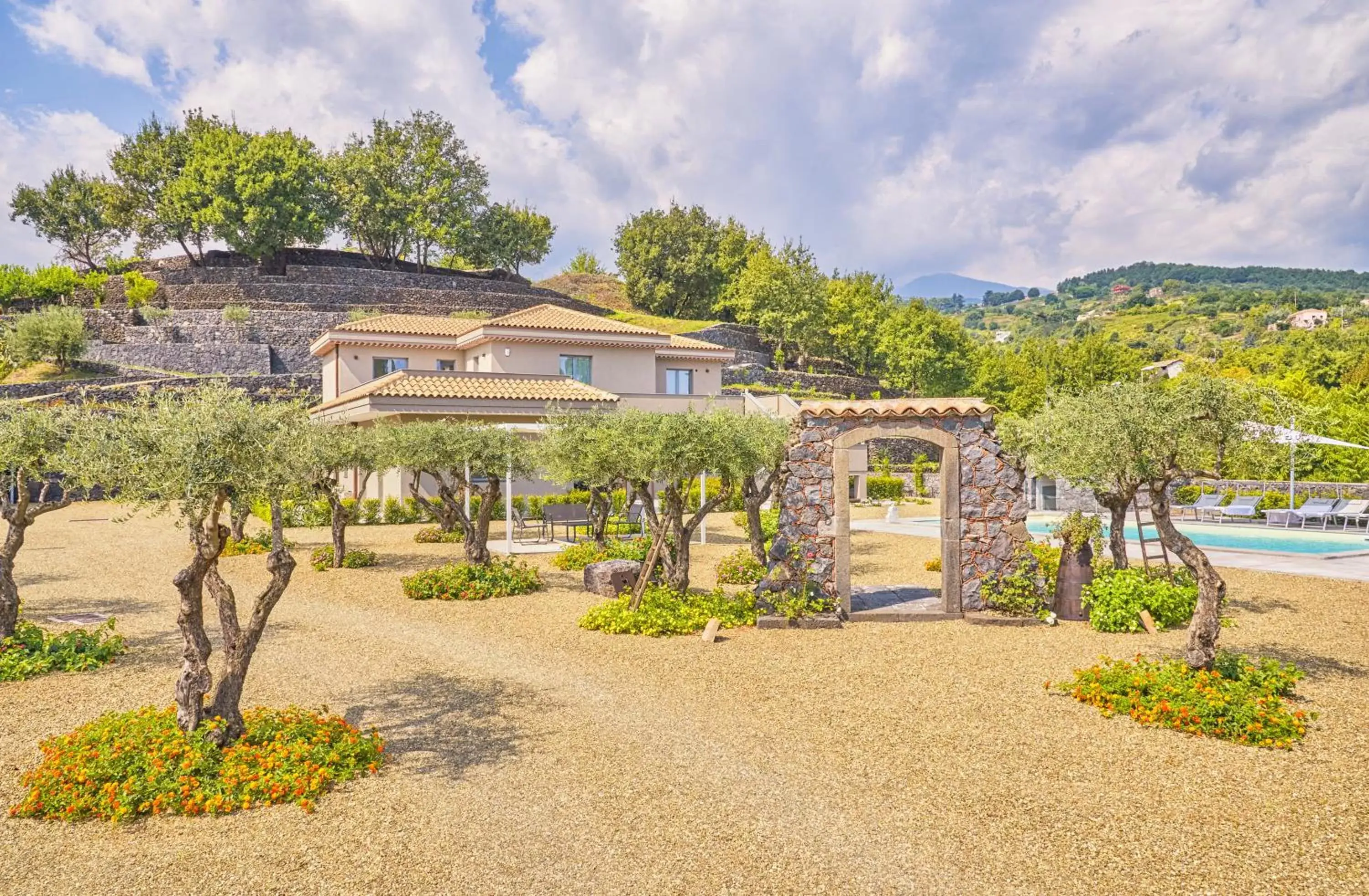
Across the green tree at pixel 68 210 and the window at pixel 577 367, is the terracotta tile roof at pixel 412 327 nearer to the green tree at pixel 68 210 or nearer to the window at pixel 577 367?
the window at pixel 577 367

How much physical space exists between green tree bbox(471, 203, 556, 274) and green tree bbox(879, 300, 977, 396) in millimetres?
31041

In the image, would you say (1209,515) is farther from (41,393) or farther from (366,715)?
(41,393)

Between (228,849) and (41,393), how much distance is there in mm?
41244

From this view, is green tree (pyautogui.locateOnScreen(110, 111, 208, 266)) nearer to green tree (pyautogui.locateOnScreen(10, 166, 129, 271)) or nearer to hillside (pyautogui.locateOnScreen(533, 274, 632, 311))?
green tree (pyautogui.locateOnScreen(10, 166, 129, 271))

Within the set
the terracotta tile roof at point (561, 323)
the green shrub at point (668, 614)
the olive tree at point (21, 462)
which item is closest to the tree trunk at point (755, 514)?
the green shrub at point (668, 614)

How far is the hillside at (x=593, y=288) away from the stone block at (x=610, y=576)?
54917mm

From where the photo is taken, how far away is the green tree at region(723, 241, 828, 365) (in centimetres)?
5788

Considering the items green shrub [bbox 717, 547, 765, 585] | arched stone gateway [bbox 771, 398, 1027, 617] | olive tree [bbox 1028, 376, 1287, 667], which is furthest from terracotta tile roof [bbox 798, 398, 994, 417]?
green shrub [bbox 717, 547, 765, 585]

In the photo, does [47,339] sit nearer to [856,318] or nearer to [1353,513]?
[856,318]

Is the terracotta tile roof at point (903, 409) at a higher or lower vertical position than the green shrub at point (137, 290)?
lower

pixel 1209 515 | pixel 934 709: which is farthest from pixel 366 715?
pixel 1209 515

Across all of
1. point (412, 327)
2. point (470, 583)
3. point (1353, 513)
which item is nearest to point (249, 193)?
point (412, 327)

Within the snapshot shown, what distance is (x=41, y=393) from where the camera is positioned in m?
37.2

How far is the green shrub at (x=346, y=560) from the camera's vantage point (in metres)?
17.7
